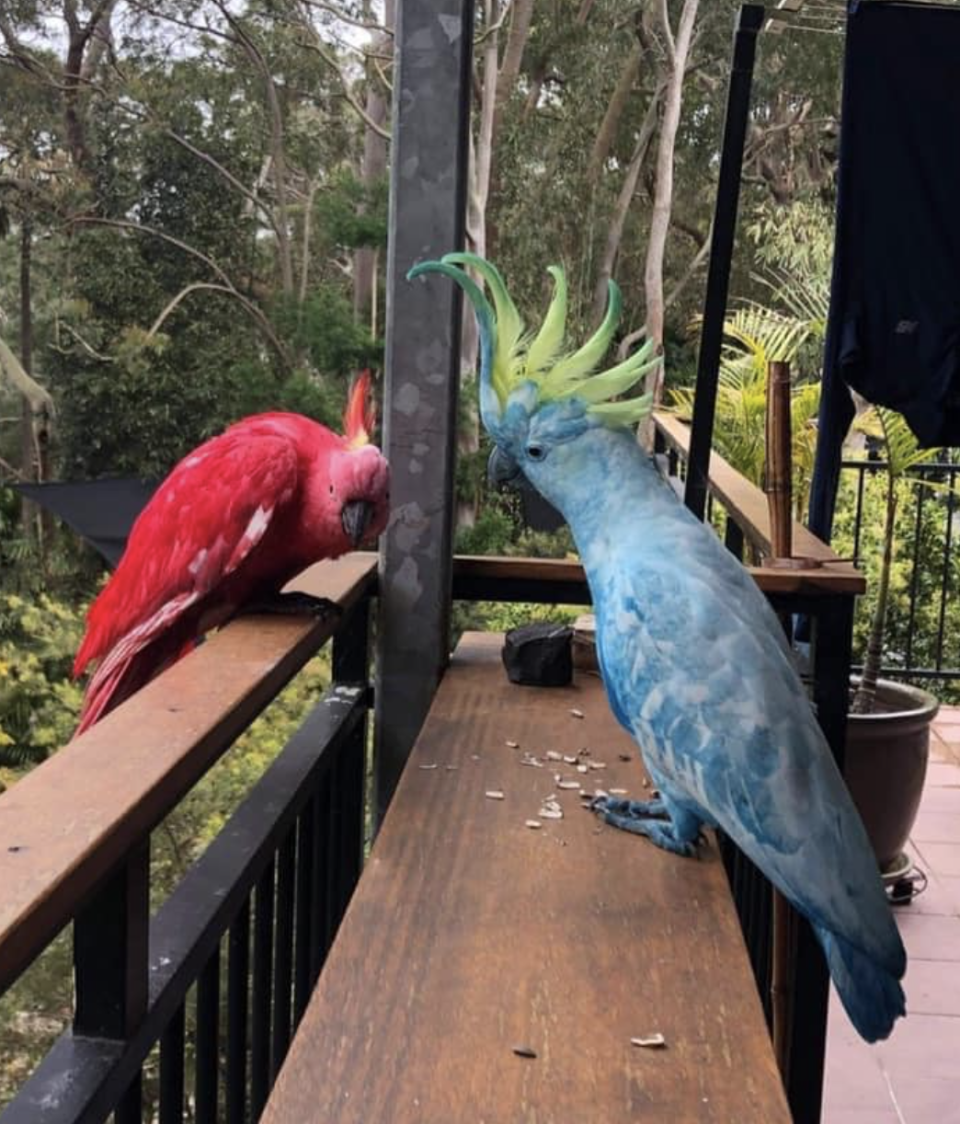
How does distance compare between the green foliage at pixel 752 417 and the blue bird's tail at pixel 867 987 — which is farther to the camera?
the green foliage at pixel 752 417

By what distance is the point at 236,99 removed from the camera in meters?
10.0

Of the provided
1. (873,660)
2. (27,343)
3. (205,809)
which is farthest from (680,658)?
(27,343)

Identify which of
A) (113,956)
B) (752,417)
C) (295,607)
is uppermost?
(752,417)

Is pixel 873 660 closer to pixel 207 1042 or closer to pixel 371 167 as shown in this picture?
pixel 207 1042

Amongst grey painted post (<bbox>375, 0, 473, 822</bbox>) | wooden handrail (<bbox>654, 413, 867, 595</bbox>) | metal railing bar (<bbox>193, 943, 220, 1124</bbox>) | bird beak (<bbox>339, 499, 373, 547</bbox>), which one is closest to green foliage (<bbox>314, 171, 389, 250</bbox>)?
wooden handrail (<bbox>654, 413, 867, 595</bbox>)

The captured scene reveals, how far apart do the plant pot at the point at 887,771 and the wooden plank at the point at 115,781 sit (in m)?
1.67

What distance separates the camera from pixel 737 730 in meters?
1.11

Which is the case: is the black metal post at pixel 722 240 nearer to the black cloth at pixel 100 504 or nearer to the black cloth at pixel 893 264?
the black cloth at pixel 893 264

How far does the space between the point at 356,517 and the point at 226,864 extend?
1.77ft

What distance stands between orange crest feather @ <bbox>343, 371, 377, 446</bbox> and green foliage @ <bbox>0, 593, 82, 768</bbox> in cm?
528

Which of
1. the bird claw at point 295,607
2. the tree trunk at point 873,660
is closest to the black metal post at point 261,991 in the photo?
the bird claw at point 295,607

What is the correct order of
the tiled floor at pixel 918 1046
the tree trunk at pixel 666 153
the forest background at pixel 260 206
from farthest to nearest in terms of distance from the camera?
1. the tree trunk at pixel 666 153
2. the forest background at pixel 260 206
3. the tiled floor at pixel 918 1046

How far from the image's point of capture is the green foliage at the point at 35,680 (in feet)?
22.5

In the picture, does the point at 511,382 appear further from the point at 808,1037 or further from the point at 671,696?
the point at 808,1037
